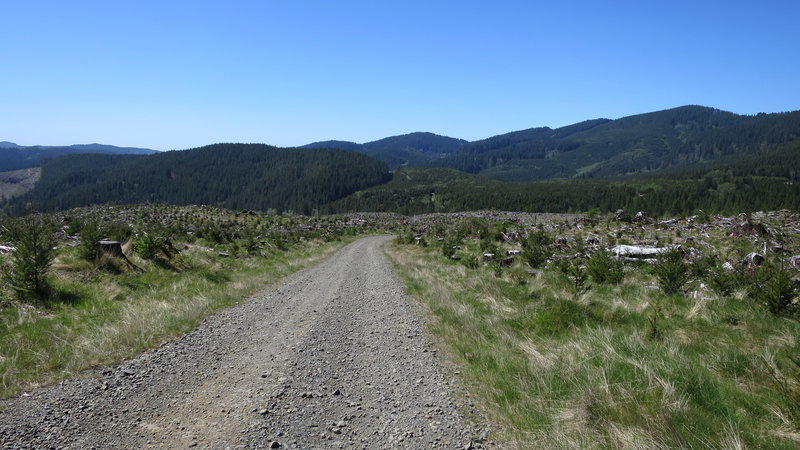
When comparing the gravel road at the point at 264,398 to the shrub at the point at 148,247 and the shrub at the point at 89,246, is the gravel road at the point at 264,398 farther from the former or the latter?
the shrub at the point at 148,247

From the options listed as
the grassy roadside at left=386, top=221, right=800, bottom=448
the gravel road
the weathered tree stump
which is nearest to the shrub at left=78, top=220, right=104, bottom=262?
the weathered tree stump

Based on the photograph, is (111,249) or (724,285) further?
(111,249)

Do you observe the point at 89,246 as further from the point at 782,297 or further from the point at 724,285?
the point at 724,285

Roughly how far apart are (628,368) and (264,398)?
4.99 metres

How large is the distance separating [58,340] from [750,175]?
760ft

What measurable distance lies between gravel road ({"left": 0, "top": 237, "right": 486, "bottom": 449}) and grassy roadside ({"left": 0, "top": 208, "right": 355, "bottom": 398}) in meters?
0.60

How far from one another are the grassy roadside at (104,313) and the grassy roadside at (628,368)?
6132 millimetres

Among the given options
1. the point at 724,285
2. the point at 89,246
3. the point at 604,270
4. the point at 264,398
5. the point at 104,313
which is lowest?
the point at 104,313

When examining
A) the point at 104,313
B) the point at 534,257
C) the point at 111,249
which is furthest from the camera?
the point at 534,257

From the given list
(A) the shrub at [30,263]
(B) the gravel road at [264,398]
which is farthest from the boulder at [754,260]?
(A) the shrub at [30,263]

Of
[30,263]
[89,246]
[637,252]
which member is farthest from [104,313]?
[637,252]

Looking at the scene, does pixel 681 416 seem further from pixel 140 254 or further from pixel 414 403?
pixel 140 254

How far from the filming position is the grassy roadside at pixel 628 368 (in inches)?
153

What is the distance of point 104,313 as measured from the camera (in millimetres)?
9367
